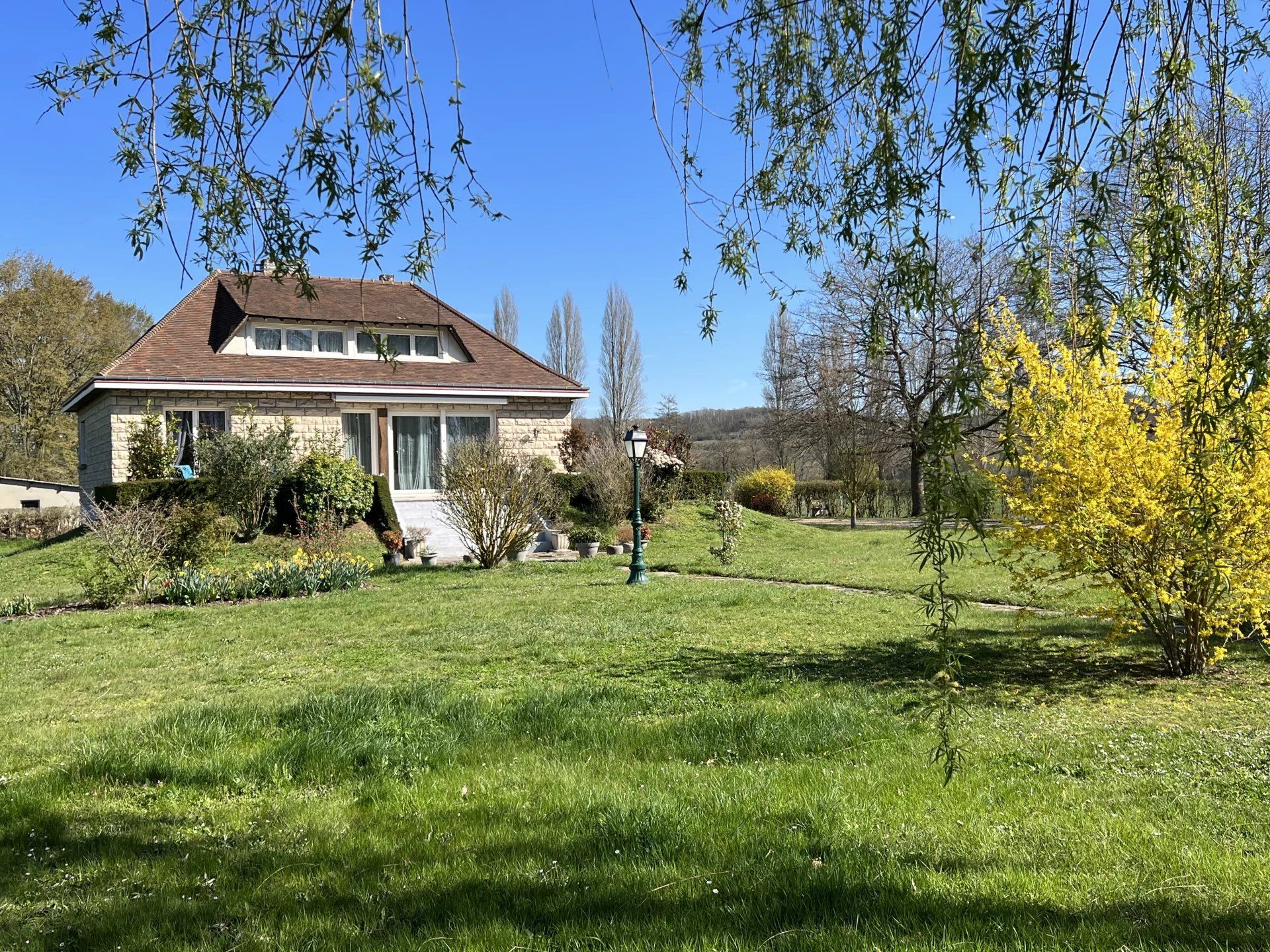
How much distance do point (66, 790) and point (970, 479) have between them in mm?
4303

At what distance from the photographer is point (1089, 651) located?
24.6 feet

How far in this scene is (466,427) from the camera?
21.8 meters

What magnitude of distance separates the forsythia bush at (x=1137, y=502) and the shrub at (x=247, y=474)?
1461 centimetres

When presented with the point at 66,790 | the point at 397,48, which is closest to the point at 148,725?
the point at 66,790

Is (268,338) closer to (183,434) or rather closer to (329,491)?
(183,434)

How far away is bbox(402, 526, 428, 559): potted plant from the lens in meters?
17.2

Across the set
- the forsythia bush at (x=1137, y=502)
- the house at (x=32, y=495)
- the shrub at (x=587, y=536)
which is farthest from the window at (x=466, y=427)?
the forsythia bush at (x=1137, y=502)

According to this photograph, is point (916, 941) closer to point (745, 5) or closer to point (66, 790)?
point (745, 5)

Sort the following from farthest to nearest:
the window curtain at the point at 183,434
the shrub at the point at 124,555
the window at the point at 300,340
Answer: the window at the point at 300,340 → the window curtain at the point at 183,434 → the shrub at the point at 124,555

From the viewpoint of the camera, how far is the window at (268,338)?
67.8ft

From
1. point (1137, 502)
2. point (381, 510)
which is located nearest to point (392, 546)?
point (381, 510)

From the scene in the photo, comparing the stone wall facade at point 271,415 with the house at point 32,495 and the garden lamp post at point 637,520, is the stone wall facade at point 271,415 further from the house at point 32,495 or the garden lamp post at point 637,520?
the house at point 32,495

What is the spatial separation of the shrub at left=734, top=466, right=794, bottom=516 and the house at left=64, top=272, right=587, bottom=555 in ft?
27.5

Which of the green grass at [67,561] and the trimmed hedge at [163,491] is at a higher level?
the trimmed hedge at [163,491]
